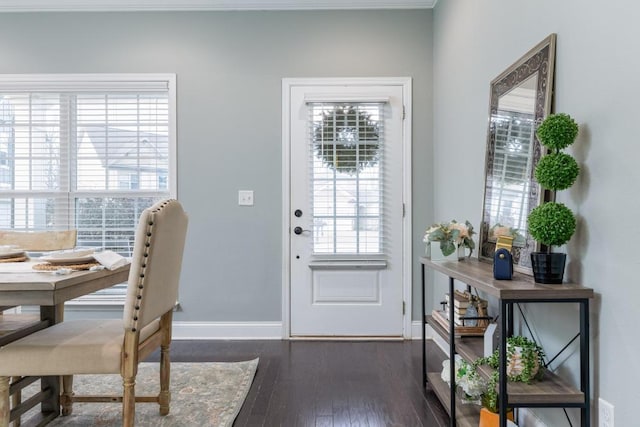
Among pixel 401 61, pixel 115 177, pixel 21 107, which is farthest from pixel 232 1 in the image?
pixel 21 107

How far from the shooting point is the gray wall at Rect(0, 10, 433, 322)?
316 cm

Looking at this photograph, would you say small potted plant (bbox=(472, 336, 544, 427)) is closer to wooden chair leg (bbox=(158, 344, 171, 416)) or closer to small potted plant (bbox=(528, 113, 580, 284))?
small potted plant (bbox=(528, 113, 580, 284))

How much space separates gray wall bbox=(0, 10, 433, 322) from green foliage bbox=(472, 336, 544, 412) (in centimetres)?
167

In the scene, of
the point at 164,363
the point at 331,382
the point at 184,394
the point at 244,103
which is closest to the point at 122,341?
the point at 164,363

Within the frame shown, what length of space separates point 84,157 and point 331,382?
2749mm

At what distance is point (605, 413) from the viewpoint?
48.1 inches

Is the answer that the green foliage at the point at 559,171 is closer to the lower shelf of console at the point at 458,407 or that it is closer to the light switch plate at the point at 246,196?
the lower shelf of console at the point at 458,407

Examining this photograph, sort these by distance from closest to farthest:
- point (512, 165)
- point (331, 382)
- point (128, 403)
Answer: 1. point (128, 403)
2. point (512, 165)
3. point (331, 382)

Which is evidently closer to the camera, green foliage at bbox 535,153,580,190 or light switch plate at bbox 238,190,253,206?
green foliage at bbox 535,153,580,190

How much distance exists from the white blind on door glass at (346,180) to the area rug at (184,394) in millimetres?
1190

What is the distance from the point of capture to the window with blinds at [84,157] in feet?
10.5

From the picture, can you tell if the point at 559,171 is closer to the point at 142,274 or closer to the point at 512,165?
the point at 512,165

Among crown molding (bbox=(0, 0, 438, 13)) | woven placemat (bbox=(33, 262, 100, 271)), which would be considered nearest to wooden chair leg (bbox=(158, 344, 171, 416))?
woven placemat (bbox=(33, 262, 100, 271))

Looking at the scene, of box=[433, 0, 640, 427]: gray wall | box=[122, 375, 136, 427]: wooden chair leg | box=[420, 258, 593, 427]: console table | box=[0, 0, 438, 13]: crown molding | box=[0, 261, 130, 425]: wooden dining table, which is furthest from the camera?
box=[0, 0, 438, 13]: crown molding
